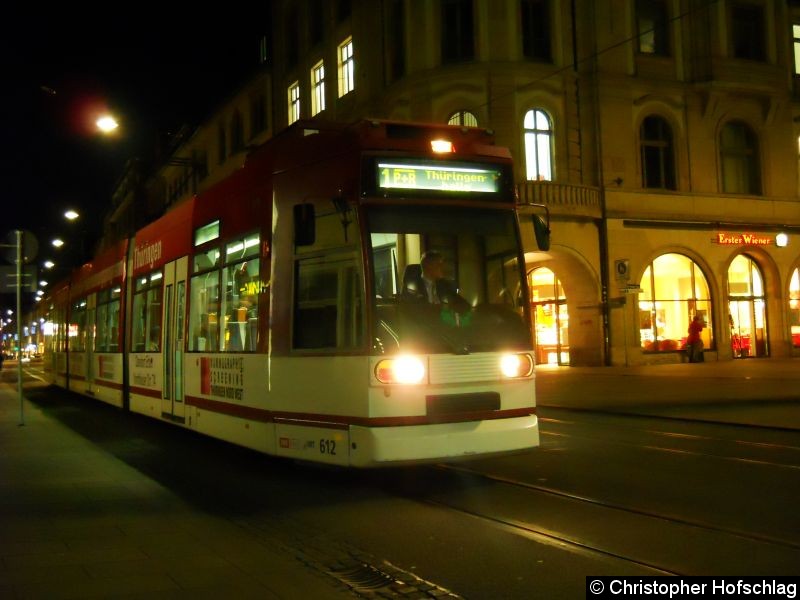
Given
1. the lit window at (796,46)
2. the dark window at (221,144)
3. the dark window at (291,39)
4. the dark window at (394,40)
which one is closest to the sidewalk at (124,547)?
the dark window at (394,40)

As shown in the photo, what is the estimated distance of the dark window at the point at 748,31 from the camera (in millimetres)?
32125

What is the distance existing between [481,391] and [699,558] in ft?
9.01

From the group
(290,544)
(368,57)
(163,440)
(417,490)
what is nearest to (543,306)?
(368,57)

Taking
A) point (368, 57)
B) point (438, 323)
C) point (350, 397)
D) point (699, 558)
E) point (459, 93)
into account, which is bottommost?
point (699, 558)

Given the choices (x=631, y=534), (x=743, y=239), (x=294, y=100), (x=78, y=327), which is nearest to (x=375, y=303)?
(x=631, y=534)

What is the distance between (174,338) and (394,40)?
69.9 feet

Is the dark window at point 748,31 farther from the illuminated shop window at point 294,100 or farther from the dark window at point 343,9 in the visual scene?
the illuminated shop window at point 294,100

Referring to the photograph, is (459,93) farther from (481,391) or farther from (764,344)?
(481,391)

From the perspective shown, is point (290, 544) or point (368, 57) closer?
point (290, 544)

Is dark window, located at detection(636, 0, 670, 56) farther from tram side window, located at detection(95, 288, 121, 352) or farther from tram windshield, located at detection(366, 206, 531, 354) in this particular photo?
tram windshield, located at detection(366, 206, 531, 354)

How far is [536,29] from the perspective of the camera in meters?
29.7

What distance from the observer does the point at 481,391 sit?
317 inches

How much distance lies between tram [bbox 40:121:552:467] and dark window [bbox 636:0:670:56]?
2469cm

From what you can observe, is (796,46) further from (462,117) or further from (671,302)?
(462,117)
